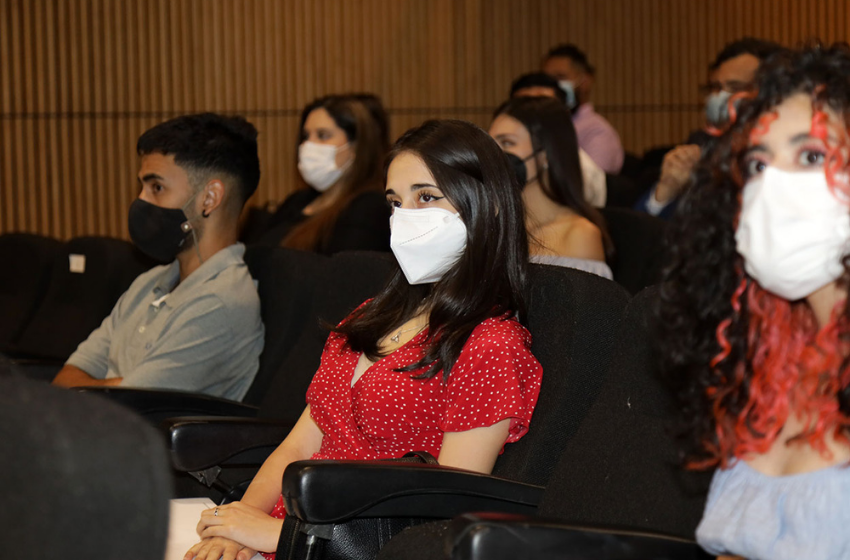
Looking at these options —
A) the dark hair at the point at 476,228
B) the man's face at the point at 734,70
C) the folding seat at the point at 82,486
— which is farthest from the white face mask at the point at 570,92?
the folding seat at the point at 82,486

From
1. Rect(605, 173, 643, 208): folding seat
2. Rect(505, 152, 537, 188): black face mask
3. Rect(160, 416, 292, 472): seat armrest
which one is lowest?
Rect(160, 416, 292, 472): seat armrest

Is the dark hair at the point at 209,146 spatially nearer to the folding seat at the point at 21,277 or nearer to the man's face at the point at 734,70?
the folding seat at the point at 21,277

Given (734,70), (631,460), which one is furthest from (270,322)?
(734,70)

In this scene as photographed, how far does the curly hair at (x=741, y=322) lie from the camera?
3.76 feet

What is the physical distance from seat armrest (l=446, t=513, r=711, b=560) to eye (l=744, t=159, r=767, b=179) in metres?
0.47

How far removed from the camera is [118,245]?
388 centimetres

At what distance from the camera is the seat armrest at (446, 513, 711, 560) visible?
1.21 meters

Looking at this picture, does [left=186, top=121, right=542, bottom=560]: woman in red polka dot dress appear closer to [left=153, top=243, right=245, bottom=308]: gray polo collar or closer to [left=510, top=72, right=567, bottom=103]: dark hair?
[left=153, top=243, right=245, bottom=308]: gray polo collar

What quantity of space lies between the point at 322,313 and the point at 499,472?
2.95ft

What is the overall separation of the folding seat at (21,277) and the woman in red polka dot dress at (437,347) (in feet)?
7.69

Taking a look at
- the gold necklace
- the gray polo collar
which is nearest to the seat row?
the gold necklace

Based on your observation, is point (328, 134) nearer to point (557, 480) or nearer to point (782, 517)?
point (557, 480)

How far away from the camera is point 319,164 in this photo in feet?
13.2

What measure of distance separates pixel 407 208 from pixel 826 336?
0.94 m
